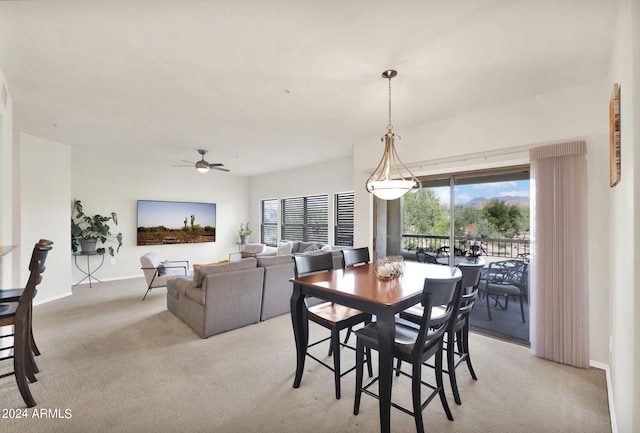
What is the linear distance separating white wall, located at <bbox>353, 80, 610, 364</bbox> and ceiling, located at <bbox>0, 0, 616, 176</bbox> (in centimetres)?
16

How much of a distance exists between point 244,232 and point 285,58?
21.2ft

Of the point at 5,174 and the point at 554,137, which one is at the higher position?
the point at 554,137

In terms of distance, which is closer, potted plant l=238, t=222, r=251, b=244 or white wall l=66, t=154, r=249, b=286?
white wall l=66, t=154, r=249, b=286

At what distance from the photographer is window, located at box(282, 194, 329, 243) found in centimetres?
659

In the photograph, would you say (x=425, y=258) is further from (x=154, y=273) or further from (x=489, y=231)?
(x=154, y=273)

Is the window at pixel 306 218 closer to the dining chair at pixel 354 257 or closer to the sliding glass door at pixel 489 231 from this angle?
the sliding glass door at pixel 489 231

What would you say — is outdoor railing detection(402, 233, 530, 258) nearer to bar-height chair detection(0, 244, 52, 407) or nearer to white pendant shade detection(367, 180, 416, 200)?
white pendant shade detection(367, 180, 416, 200)

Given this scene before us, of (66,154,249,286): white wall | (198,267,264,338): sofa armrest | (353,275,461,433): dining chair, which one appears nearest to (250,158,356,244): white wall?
(66,154,249,286): white wall

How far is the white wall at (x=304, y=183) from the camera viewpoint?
19.7 feet

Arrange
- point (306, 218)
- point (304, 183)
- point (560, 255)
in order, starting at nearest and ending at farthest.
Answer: point (560, 255) < point (304, 183) < point (306, 218)

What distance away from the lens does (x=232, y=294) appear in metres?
3.42

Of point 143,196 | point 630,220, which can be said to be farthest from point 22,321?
point 143,196

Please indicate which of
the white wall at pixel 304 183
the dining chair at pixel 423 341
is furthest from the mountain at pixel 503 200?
the white wall at pixel 304 183

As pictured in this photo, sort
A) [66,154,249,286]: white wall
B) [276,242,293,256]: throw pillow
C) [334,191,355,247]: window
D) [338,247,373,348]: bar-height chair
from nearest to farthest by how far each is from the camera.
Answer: [338,247,373,348]: bar-height chair, [66,154,249,286]: white wall, [334,191,355,247]: window, [276,242,293,256]: throw pillow
